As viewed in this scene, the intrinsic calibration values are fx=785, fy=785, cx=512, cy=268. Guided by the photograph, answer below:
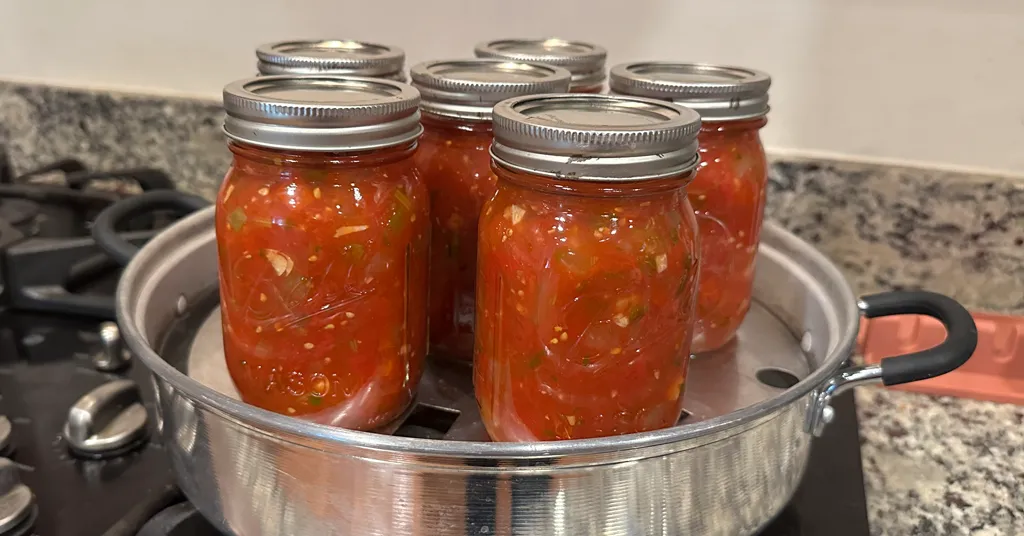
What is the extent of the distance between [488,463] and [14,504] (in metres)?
0.34

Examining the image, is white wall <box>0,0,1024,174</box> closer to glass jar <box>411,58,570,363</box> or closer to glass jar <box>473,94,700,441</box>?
glass jar <box>411,58,570,363</box>

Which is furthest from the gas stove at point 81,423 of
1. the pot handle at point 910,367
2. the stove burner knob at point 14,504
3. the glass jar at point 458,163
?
the glass jar at point 458,163

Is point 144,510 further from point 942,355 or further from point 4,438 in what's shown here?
point 942,355

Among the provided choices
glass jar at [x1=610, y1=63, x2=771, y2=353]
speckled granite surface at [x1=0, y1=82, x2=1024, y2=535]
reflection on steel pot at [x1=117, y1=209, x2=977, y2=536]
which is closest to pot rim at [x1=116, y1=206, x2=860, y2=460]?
reflection on steel pot at [x1=117, y1=209, x2=977, y2=536]

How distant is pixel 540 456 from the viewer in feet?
1.32

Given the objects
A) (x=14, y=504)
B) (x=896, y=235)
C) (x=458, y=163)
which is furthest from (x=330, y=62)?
(x=896, y=235)

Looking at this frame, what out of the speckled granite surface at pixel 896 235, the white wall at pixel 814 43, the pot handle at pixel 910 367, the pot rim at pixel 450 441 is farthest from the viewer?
the white wall at pixel 814 43

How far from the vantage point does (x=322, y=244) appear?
0.46m

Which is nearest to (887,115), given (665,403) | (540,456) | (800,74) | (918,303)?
(800,74)

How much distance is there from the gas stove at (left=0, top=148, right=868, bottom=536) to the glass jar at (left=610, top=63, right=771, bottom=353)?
5.8 inches

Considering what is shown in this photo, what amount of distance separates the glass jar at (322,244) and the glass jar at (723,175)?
0.66ft

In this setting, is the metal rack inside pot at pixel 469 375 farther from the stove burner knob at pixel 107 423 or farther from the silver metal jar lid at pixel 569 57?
the silver metal jar lid at pixel 569 57

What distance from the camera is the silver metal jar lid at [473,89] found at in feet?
1.77

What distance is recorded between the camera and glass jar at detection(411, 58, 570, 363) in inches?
21.4
